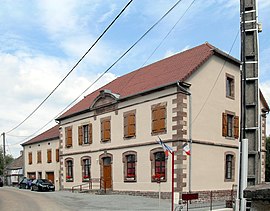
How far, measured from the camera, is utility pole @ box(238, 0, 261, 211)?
253 inches

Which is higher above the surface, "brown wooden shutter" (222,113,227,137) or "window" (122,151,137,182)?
"brown wooden shutter" (222,113,227,137)

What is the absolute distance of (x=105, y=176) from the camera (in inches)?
1144

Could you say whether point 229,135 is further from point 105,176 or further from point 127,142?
point 105,176

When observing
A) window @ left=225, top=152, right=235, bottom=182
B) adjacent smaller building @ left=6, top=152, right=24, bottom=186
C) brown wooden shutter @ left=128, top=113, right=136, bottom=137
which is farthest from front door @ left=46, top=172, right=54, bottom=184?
window @ left=225, top=152, right=235, bottom=182

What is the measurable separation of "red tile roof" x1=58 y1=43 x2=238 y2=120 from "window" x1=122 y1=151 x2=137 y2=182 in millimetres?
4232

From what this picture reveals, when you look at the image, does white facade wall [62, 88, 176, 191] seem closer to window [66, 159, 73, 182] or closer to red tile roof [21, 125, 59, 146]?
window [66, 159, 73, 182]

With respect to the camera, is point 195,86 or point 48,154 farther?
point 48,154

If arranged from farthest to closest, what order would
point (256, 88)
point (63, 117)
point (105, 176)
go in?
point (63, 117) → point (105, 176) → point (256, 88)

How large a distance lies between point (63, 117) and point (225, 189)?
662 inches

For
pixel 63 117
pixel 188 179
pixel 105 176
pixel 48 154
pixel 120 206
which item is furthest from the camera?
pixel 48 154

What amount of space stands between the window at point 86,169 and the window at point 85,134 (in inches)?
60.8

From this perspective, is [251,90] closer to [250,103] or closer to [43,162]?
[250,103]

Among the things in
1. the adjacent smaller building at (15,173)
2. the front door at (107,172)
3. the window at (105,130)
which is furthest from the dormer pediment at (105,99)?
the adjacent smaller building at (15,173)

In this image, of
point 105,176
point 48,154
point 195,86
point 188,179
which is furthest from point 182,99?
point 48,154
